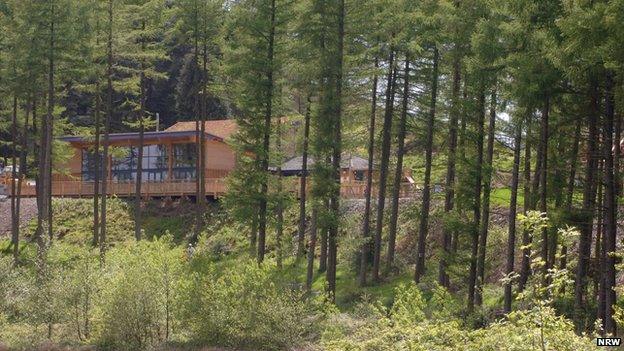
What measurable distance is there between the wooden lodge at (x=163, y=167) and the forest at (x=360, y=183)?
4363 millimetres

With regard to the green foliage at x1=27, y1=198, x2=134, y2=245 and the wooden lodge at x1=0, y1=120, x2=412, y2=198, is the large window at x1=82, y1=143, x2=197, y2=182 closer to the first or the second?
the wooden lodge at x1=0, y1=120, x2=412, y2=198

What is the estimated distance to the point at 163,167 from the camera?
150 feet

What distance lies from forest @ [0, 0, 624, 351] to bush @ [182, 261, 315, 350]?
58mm

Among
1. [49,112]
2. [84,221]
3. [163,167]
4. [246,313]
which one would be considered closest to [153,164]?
[163,167]

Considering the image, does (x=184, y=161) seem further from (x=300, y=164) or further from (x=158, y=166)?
(x=300, y=164)

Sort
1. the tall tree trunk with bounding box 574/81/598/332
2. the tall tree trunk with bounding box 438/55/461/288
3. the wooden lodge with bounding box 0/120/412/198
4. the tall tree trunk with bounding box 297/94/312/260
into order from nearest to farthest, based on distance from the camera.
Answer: the tall tree trunk with bounding box 574/81/598/332
the tall tree trunk with bounding box 438/55/461/288
the tall tree trunk with bounding box 297/94/312/260
the wooden lodge with bounding box 0/120/412/198

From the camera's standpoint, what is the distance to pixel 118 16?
32062 mm

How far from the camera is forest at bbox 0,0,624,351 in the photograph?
14.9m

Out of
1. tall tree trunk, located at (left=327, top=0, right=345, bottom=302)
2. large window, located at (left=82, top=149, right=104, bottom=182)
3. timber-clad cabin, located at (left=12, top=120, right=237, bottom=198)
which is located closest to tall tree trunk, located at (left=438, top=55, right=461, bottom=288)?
tall tree trunk, located at (left=327, top=0, right=345, bottom=302)

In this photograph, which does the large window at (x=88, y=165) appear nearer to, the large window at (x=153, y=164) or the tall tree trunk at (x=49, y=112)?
the large window at (x=153, y=164)

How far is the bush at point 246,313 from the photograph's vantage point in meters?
19.5

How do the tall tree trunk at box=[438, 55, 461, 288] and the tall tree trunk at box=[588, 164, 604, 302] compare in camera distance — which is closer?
the tall tree trunk at box=[588, 164, 604, 302]

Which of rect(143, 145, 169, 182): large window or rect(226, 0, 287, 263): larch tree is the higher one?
rect(226, 0, 287, 263): larch tree

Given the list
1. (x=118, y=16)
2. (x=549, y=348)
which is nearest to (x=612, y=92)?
(x=549, y=348)
